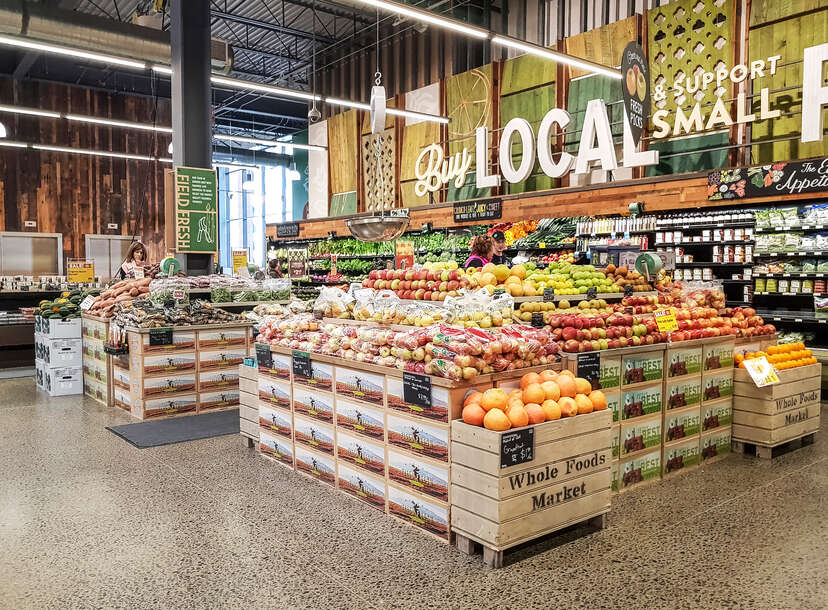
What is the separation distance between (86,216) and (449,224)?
10.1 meters

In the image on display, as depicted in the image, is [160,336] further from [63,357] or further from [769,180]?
[769,180]

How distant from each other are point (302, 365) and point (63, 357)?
15.2 feet

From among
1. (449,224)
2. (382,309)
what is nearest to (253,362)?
(382,309)

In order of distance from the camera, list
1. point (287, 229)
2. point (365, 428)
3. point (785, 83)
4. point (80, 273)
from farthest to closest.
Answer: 1. point (287, 229)
2. point (80, 273)
3. point (785, 83)
4. point (365, 428)

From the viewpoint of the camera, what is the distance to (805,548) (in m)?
3.21

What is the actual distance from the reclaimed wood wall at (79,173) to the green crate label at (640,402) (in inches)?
599

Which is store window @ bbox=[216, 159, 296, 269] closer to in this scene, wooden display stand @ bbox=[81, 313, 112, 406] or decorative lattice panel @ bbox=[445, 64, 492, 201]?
decorative lattice panel @ bbox=[445, 64, 492, 201]

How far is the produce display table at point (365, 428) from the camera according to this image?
10.9 feet

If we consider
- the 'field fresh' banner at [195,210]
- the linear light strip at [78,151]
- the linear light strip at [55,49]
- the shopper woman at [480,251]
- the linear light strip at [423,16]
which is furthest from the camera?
the linear light strip at [78,151]

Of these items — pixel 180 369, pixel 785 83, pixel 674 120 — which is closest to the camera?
pixel 180 369

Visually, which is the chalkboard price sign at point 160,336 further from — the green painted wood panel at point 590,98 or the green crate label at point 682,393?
the green painted wood panel at point 590,98

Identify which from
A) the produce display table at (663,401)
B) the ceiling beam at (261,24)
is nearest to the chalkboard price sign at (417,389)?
the produce display table at (663,401)

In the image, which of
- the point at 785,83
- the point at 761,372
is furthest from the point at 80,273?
the point at 785,83

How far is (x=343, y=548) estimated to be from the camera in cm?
321
